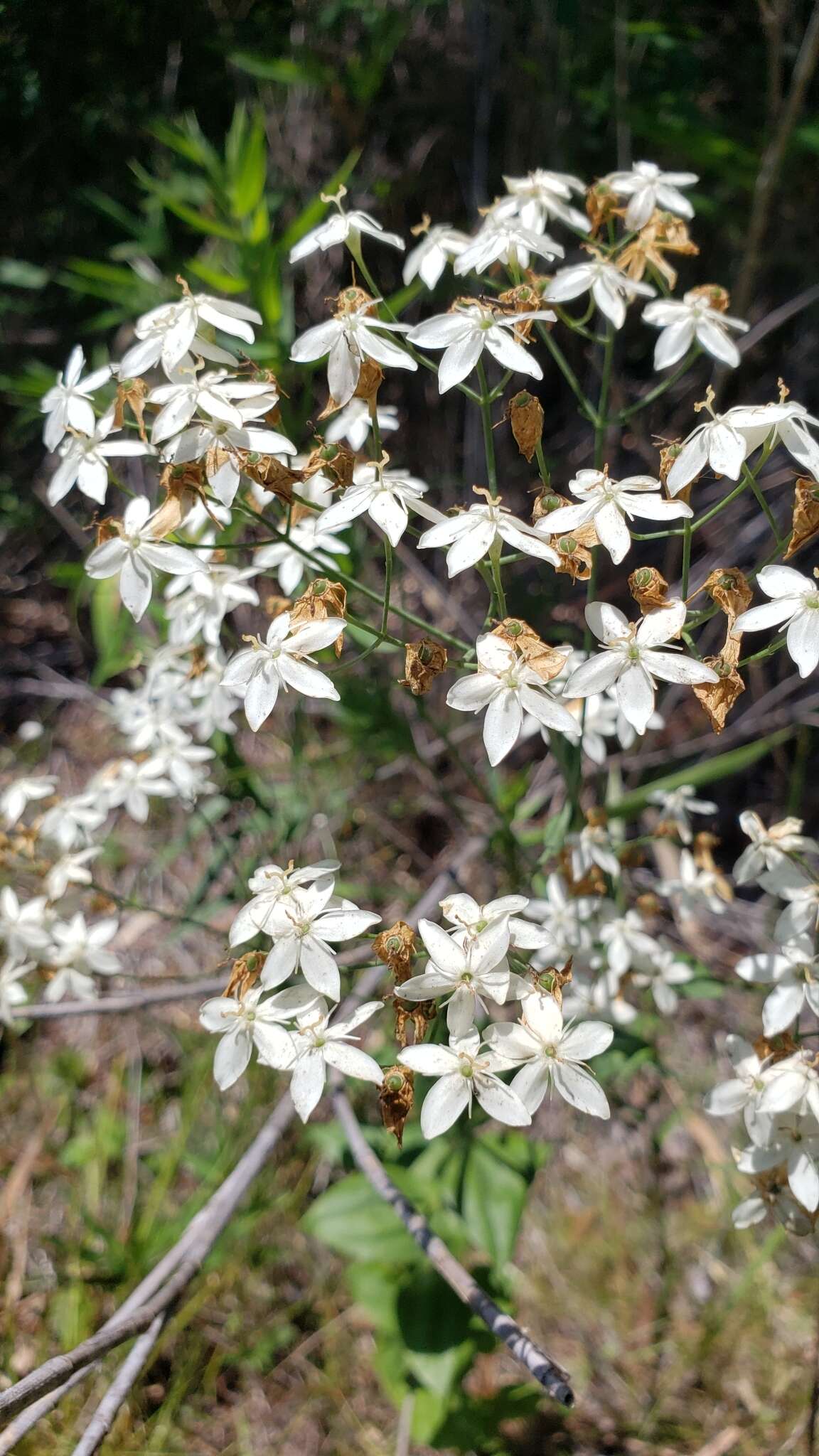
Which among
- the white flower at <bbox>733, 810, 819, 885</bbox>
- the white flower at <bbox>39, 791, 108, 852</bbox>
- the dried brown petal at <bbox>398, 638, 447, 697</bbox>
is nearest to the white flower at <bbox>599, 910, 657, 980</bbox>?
the white flower at <bbox>733, 810, 819, 885</bbox>

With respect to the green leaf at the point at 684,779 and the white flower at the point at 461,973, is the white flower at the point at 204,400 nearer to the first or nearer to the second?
the white flower at the point at 461,973

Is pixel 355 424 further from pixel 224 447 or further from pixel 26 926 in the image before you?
pixel 26 926

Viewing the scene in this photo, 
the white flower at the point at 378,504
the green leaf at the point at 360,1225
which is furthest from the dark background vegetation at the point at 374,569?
the white flower at the point at 378,504

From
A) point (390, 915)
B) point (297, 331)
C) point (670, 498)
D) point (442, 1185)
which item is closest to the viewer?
point (670, 498)

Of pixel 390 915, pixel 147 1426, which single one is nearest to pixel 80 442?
pixel 390 915

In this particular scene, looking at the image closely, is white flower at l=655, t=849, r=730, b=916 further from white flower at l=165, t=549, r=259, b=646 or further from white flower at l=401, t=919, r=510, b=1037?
white flower at l=165, t=549, r=259, b=646

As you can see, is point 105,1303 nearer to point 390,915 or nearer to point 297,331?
point 390,915
